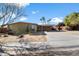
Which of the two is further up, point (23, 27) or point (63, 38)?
point (23, 27)

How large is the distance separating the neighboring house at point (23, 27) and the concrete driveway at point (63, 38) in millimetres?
259

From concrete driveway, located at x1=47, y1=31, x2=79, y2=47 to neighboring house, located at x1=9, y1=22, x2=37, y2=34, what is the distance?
259 millimetres

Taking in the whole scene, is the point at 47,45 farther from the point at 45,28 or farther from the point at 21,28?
the point at 21,28

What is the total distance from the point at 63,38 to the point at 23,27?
2.06ft

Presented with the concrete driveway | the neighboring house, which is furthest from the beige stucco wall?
the concrete driveway

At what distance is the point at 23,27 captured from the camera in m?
3.54

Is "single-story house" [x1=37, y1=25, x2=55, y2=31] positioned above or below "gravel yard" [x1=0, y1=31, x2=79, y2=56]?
above

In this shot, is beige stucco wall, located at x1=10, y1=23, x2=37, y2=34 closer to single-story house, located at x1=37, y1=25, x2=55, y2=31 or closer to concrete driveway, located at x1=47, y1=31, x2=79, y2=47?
single-story house, located at x1=37, y1=25, x2=55, y2=31

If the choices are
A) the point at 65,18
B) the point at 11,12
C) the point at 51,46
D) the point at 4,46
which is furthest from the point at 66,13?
the point at 4,46

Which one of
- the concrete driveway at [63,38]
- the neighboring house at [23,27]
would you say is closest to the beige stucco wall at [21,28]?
the neighboring house at [23,27]

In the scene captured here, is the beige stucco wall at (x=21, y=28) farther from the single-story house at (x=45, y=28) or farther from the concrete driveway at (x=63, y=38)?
the concrete driveway at (x=63, y=38)

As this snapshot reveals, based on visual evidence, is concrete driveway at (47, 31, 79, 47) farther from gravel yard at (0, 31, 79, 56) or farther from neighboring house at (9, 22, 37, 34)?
neighboring house at (9, 22, 37, 34)

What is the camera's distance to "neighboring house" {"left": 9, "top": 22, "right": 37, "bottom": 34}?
353cm

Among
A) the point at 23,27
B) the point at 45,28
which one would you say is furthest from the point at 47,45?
the point at 23,27
